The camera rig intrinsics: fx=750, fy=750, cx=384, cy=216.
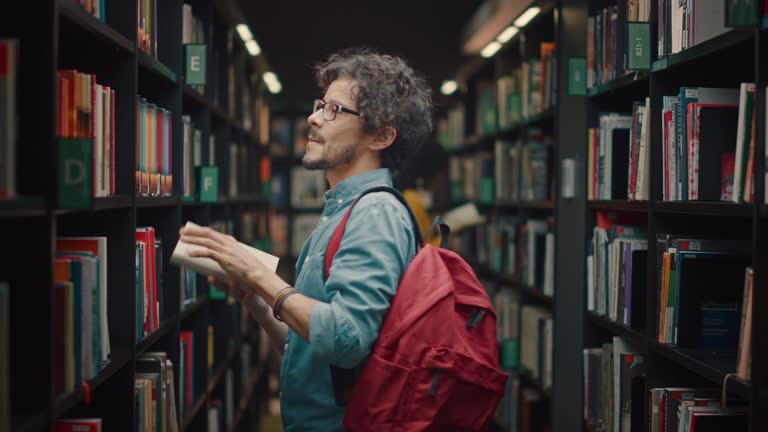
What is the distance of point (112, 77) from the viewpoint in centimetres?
195

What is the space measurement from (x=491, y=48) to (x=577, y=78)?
1603 mm

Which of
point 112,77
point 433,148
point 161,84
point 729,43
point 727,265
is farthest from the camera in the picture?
point 433,148

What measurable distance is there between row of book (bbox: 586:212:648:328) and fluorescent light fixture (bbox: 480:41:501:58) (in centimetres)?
180

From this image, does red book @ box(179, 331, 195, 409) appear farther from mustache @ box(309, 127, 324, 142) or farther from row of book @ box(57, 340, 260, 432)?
mustache @ box(309, 127, 324, 142)

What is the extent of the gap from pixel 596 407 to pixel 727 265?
1035 mm

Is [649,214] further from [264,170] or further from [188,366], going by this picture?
[264,170]

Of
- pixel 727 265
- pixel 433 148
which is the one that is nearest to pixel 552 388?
pixel 727 265

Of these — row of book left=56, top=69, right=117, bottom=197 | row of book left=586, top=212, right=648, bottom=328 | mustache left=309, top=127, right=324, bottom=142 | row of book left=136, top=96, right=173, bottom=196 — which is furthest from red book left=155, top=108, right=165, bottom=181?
row of book left=586, top=212, right=648, bottom=328

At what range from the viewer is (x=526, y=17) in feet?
12.1

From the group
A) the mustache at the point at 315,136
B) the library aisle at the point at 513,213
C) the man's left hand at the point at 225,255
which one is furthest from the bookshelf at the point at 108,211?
the mustache at the point at 315,136

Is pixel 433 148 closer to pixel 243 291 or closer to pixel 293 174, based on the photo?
pixel 293 174

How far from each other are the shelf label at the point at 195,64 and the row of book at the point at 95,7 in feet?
Answer: 2.12

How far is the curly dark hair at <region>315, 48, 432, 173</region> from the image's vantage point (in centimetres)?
191

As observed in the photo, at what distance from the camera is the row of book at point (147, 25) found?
7.06 ft
